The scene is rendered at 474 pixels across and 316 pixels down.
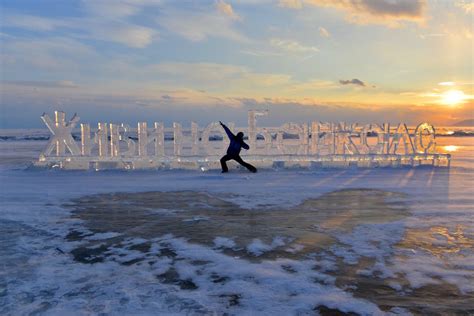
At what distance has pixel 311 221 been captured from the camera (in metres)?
6.47

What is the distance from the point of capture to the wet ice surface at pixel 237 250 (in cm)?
354

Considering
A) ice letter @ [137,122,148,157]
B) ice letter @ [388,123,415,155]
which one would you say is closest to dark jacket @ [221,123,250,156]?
ice letter @ [137,122,148,157]

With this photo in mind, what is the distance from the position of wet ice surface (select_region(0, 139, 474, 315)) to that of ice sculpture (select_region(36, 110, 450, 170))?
4133 millimetres

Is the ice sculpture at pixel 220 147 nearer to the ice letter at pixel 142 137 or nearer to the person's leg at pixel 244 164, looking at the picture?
the ice letter at pixel 142 137

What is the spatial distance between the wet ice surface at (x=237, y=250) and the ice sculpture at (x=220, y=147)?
413 cm

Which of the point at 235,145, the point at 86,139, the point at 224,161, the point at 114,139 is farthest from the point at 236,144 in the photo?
the point at 86,139

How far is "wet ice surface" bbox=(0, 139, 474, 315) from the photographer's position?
11.6 ft

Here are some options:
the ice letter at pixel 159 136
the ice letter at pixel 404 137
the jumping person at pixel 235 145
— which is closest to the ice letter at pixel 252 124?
the jumping person at pixel 235 145

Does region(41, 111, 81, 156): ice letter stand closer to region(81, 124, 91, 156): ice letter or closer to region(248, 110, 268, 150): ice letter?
region(81, 124, 91, 156): ice letter

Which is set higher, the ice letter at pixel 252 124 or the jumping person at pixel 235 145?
the ice letter at pixel 252 124

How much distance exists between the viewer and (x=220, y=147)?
559 inches

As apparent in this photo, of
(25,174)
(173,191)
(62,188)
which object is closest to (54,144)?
(25,174)

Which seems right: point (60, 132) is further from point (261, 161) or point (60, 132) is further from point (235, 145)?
point (261, 161)

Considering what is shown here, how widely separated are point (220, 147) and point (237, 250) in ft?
30.9
